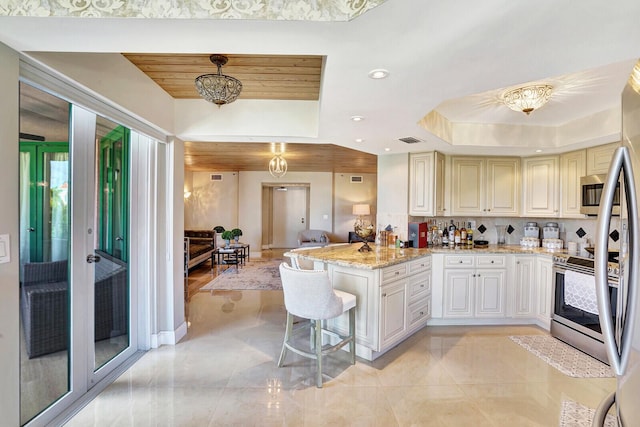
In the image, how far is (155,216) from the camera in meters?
2.83

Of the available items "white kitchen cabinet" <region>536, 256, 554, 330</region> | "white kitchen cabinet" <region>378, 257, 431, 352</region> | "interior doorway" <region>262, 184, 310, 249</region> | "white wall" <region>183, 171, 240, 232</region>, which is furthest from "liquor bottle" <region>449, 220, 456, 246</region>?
"white wall" <region>183, 171, 240, 232</region>

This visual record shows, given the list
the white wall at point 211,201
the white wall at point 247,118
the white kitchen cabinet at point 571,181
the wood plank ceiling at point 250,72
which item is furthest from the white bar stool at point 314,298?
the white wall at point 211,201

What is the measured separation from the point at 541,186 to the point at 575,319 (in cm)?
167

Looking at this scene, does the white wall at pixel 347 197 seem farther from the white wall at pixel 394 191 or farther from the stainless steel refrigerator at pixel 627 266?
the stainless steel refrigerator at pixel 627 266

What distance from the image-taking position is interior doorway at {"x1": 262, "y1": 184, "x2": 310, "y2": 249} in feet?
30.7

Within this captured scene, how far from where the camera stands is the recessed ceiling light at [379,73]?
158cm

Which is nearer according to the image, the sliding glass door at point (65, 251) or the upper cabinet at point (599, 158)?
the sliding glass door at point (65, 251)

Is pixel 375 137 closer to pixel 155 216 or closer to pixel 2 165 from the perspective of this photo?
pixel 155 216

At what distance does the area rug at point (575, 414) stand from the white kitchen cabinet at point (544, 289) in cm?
142

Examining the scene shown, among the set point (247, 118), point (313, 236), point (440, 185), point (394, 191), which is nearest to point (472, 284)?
point (440, 185)

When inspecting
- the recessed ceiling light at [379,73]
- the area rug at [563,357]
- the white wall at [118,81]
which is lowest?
the area rug at [563,357]

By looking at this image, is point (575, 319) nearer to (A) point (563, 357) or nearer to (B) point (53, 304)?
(A) point (563, 357)

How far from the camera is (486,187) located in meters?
3.90

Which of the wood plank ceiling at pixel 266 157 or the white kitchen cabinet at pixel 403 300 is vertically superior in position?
the wood plank ceiling at pixel 266 157
